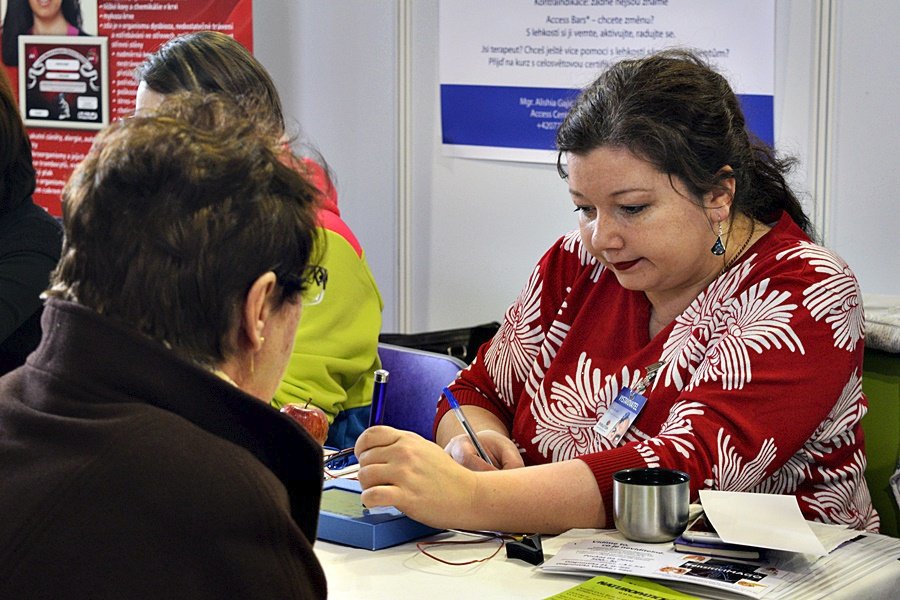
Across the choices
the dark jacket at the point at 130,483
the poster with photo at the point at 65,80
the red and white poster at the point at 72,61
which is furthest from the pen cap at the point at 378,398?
the poster with photo at the point at 65,80

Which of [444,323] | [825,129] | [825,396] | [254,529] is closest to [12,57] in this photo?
[444,323]

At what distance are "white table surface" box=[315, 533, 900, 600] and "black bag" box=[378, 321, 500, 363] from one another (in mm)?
1519

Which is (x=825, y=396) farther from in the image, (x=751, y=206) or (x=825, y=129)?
(x=825, y=129)

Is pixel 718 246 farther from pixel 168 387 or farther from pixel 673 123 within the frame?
pixel 168 387

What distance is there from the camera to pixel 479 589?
1461 millimetres

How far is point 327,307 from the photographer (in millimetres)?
2328

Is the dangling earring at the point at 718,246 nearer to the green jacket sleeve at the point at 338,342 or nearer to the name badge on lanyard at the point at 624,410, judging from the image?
the name badge on lanyard at the point at 624,410

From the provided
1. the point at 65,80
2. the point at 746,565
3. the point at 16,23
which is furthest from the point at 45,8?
the point at 746,565

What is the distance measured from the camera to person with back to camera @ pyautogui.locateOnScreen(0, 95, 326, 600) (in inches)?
36.0

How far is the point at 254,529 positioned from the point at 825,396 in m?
1.09

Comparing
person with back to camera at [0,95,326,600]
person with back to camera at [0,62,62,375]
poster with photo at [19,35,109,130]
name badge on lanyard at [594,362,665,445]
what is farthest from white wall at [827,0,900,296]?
poster with photo at [19,35,109,130]

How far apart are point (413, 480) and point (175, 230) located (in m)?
0.71

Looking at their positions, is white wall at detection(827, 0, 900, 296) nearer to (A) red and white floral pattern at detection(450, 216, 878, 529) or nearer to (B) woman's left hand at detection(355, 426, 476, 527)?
(A) red and white floral pattern at detection(450, 216, 878, 529)

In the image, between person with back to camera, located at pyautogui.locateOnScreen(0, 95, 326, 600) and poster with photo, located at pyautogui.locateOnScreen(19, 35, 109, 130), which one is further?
poster with photo, located at pyautogui.locateOnScreen(19, 35, 109, 130)
